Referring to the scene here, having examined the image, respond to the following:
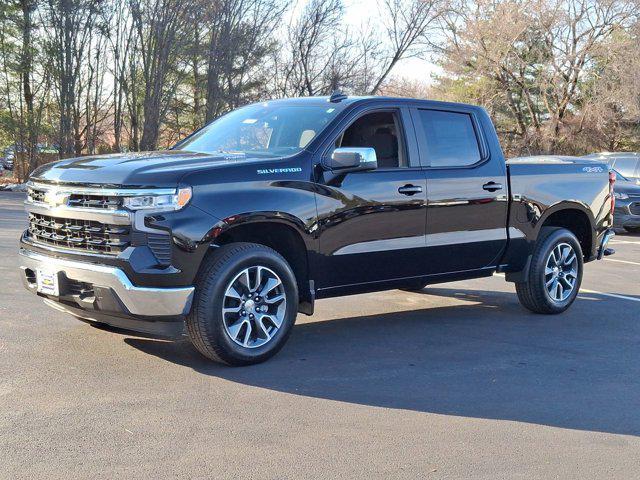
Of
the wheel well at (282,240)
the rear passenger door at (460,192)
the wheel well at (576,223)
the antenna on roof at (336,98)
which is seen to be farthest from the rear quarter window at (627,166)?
the wheel well at (282,240)

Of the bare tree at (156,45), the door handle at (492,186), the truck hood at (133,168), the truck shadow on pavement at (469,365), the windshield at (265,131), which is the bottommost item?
the truck shadow on pavement at (469,365)

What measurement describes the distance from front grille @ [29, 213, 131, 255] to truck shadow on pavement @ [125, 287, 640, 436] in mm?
1000

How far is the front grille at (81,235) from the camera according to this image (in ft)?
16.9

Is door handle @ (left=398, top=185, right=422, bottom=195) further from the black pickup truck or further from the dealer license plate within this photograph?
the dealer license plate

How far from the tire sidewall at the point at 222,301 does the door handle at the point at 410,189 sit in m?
1.27

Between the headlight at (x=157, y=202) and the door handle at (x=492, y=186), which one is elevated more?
the headlight at (x=157, y=202)

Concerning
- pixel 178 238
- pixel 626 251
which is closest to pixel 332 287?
pixel 178 238

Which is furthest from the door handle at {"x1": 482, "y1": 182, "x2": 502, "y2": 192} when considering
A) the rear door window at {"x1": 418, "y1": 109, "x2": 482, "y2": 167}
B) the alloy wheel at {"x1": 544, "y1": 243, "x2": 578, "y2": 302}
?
the alloy wheel at {"x1": 544, "y1": 243, "x2": 578, "y2": 302}

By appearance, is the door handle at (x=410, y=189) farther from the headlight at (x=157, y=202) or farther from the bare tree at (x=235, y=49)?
the bare tree at (x=235, y=49)

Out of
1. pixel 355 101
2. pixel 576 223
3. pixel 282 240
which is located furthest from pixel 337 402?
pixel 576 223

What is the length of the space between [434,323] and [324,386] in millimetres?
2325

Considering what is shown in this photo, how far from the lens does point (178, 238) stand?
512 cm

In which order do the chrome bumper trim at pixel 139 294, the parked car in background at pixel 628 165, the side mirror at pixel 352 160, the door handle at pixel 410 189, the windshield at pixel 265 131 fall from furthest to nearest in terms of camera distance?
the parked car in background at pixel 628 165
the door handle at pixel 410 189
the windshield at pixel 265 131
the side mirror at pixel 352 160
the chrome bumper trim at pixel 139 294

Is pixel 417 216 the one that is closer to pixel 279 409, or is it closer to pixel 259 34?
pixel 279 409
